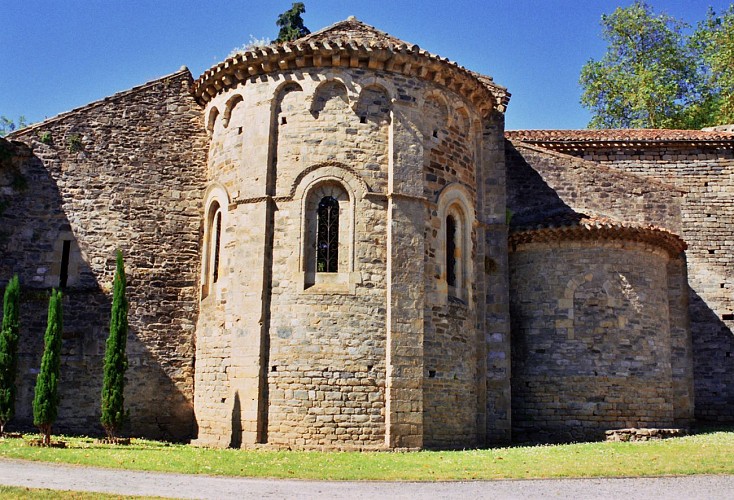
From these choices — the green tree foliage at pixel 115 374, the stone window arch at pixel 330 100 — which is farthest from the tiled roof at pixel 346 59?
the green tree foliage at pixel 115 374

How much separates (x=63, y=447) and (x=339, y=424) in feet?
16.0

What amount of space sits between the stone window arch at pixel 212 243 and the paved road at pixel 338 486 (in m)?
6.35

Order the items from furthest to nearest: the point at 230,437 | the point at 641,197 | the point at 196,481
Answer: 1. the point at 641,197
2. the point at 230,437
3. the point at 196,481

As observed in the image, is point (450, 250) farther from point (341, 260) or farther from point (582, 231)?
point (582, 231)

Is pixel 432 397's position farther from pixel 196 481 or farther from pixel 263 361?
pixel 196 481

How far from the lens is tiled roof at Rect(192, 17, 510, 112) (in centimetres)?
→ 1590

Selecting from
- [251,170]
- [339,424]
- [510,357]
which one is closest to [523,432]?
[510,357]

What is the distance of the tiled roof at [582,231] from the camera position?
18438 mm

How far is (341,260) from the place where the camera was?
15594 mm

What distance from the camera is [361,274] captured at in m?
15.4

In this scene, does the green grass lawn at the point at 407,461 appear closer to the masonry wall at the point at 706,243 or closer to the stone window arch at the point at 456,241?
the stone window arch at the point at 456,241

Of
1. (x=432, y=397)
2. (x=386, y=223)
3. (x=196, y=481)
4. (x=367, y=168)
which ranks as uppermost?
(x=367, y=168)

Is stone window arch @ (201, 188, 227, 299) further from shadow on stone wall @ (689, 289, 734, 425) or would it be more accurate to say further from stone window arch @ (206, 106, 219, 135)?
shadow on stone wall @ (689, 289, 734, 425)

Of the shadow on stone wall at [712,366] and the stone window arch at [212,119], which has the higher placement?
the stone window arch at [212,119]
